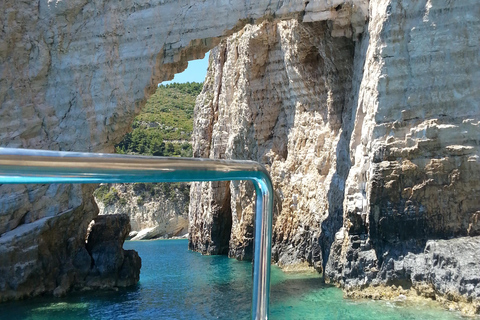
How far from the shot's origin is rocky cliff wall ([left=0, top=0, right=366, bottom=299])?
450 inches

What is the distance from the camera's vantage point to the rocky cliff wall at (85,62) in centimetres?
1144

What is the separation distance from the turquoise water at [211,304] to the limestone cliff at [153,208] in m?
21.2

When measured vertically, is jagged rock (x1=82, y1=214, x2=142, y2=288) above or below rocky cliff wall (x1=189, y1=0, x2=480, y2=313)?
below

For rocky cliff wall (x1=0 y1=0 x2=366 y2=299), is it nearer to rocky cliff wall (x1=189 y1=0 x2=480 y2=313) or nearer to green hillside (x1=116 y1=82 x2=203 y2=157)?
rocky cliff wall (x1=189 y1=0 x2=480 y2=313)

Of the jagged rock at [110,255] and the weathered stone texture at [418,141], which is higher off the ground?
the weathered stone texture at [418,141]

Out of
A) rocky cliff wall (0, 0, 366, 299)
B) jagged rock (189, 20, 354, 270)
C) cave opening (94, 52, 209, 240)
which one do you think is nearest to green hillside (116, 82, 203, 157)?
cave opening (94, 52, 209, 240)

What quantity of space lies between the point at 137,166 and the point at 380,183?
9.11m

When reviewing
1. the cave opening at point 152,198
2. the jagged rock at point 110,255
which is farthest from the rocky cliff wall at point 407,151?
the cave opening at point 152,198

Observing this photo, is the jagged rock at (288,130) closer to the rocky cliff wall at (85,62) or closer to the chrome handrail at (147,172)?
the rocky cliff wall at (85,62)

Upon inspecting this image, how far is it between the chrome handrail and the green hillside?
36368 millimetres

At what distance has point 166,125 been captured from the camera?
4744cm

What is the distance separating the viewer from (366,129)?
33.9 feet

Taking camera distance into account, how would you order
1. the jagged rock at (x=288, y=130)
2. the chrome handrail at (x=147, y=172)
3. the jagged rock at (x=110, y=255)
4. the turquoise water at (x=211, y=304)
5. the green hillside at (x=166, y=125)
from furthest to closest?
the green hillside at (x=166, y=125)
the jagged rock at (x=288, y=130)
the jagged rock at (x=110, y=255)
the turquoise water at (x=211, y=304)
the chrome handrail at (x=147, y=172)

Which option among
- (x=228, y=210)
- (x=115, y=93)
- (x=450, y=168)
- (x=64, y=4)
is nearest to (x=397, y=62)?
(x=450, y=168)
